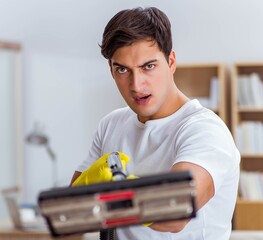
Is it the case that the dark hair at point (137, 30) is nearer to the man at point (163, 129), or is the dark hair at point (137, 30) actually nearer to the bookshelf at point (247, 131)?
the man at point (163, 129)

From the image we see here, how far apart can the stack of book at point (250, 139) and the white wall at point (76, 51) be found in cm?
66

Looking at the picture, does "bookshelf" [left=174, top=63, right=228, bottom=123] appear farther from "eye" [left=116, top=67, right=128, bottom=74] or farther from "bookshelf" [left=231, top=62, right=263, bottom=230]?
"eye" [left=116, top=67, right=128, bottom=74]

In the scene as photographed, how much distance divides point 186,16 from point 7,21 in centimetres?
167

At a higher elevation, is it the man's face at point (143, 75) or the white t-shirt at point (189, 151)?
the man's face at point (143, 75)

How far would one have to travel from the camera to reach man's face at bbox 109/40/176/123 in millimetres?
1493

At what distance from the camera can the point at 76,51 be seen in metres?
6.53

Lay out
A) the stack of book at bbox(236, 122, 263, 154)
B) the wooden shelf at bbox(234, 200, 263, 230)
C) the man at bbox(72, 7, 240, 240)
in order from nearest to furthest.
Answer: the man at bbox(72, 7, 240, 240) < the wooden shelf at bbox(234, 200, 263, 230) < the stack of book at bbox(236, 122, 263, 154)

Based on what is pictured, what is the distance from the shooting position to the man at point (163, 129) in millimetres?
1433

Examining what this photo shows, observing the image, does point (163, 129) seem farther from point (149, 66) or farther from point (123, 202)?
point (123, 202)

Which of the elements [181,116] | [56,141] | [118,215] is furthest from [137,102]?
[56,141]

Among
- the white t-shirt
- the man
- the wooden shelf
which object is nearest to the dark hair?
the man

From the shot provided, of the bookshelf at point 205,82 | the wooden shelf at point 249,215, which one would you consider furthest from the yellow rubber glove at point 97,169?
the bookshelf at point 205,82

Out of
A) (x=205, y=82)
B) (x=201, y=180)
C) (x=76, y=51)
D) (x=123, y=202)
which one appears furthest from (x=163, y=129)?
(x=76, y=51)

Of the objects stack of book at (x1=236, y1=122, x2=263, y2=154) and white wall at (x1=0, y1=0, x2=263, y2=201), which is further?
white wall at (x1=0, y1=0, x2=263, y2=201)
